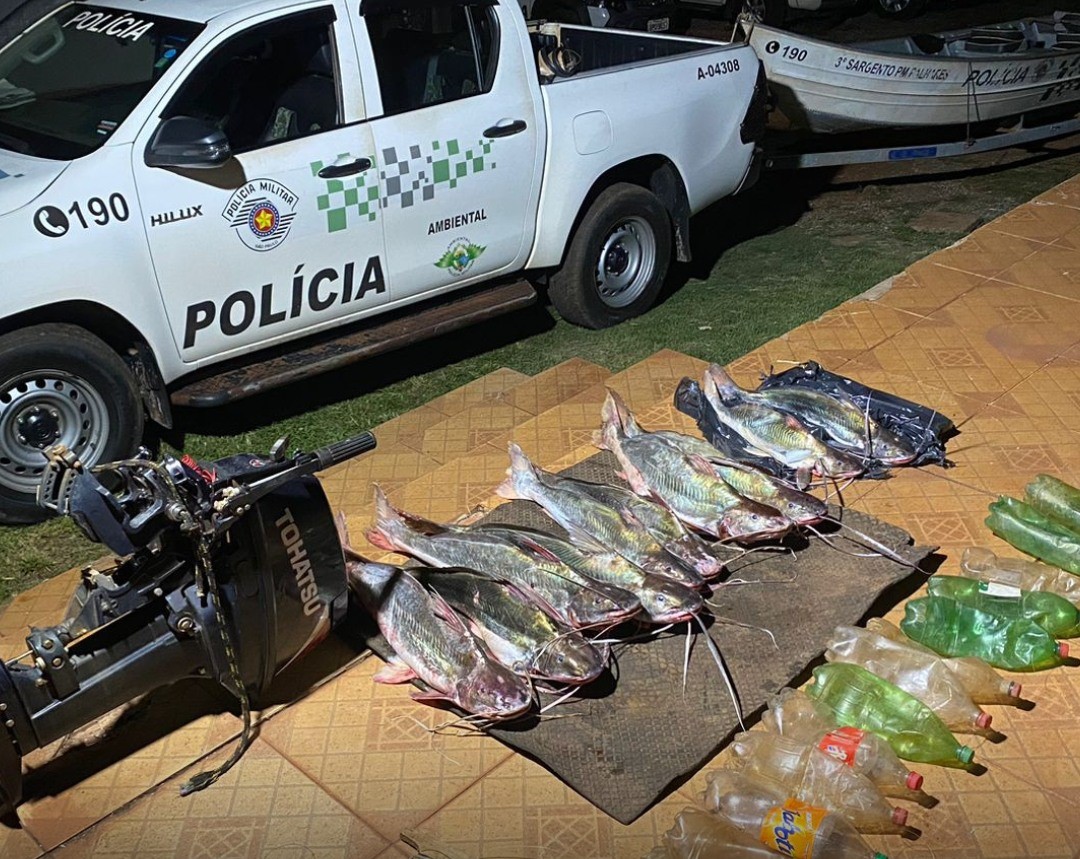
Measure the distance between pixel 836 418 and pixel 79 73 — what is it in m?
4.27

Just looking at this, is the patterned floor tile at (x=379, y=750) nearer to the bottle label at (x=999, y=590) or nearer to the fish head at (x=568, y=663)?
the fish head at (x=568, y=663)

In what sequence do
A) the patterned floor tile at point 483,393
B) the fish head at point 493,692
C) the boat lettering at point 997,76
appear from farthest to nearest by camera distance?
1. the boat lettering at point 997,76
2. the patterned floor tile at point 483,393
3. the fish head at point 493,692

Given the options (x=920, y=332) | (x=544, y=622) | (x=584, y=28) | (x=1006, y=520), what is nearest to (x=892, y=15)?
(x=584, y=28)

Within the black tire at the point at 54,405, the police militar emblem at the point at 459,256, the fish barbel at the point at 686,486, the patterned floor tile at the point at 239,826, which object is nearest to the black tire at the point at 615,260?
the police militar emblem at the point at 459,256

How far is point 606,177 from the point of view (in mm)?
7781

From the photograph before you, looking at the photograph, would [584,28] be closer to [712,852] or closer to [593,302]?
[593,302]

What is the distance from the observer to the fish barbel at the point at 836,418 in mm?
5648

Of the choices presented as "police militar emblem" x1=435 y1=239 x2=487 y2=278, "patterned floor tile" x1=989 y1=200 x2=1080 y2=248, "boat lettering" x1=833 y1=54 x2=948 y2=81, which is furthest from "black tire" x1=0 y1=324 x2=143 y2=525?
"boat lettering" x1=833 y1=54 x2=948 y2=81

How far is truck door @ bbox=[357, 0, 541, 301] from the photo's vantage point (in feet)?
21.7

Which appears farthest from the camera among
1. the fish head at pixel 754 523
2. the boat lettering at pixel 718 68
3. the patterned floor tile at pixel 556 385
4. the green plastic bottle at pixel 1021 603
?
the boat lettering at pixel 718 68

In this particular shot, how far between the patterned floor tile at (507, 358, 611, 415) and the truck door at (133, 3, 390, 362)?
105cm

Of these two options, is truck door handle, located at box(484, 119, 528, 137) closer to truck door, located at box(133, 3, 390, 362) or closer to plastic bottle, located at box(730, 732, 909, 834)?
truck door, located at box(133, 3, 390, 362)

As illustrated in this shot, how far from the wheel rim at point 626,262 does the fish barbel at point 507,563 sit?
11.4 feet

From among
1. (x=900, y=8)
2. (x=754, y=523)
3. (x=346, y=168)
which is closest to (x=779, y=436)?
(x=754, y=523)
